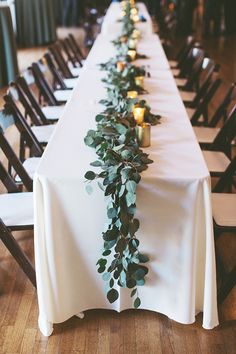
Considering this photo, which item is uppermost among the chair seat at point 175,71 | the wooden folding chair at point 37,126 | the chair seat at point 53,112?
the wooden folding chair at point 37,126

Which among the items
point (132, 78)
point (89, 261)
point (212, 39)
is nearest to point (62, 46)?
point (132, 78)

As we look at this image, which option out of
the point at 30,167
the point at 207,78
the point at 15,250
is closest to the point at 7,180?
the point at 30,167

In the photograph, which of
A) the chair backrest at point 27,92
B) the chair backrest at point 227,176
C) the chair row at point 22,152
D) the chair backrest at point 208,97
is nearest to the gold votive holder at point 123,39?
the chair row at point 22,152

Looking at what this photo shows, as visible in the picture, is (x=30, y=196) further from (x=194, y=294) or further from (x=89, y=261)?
(x=194, y=294)

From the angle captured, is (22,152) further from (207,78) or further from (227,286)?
(227,286)

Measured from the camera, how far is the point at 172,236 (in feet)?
5.90

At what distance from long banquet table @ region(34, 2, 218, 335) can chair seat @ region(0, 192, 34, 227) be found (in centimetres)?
26

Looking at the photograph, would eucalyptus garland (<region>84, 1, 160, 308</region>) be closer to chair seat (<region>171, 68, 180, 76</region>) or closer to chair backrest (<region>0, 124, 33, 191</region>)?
chair backrest (<region>0, 124, 33, 191</region>)

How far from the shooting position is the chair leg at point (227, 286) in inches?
79.5

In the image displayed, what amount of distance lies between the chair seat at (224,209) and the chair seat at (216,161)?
0.97 ft

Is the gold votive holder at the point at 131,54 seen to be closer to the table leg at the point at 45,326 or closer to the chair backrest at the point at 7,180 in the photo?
the chair backrest at the point at 7,180

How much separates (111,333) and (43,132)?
1.48m

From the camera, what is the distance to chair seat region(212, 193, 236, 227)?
2.02 m

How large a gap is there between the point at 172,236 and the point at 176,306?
1.06 feet
